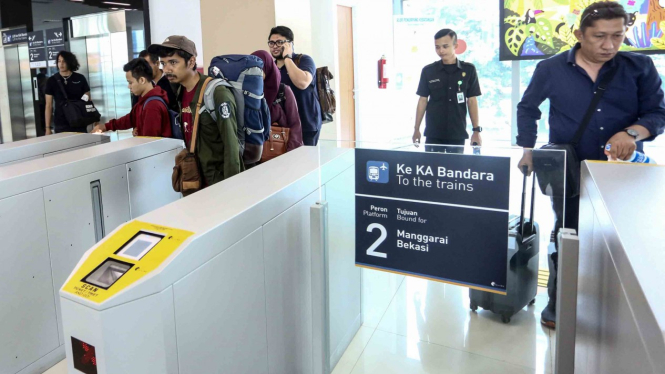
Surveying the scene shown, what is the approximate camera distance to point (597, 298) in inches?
42.1

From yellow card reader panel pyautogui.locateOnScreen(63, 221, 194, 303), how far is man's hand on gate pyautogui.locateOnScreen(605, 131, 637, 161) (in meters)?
1.87

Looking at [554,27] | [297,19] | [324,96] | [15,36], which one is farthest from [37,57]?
[554,27]

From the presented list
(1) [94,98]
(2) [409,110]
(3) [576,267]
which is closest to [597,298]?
(3) [576,267]

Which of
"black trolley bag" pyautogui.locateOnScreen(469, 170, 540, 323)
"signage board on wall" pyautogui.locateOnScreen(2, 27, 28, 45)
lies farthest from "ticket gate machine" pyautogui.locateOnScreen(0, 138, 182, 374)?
"signage board on wall" pyautogui.locateOnScreen(2, 27, 28, 45)

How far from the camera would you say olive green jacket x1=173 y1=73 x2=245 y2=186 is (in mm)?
2326

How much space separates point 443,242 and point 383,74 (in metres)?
6.42

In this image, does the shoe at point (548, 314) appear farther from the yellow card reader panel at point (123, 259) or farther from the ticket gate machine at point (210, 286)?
the yellow card reader panel at point (123, 259)

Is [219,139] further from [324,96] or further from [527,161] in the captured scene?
[324,96]

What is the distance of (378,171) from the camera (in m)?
1.70

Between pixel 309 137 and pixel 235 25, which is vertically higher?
pixel 235 25

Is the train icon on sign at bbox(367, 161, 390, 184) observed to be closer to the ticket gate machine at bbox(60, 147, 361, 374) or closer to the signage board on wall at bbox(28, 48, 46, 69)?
the ticket gate machine at bbox(60, 147, 361, 374)

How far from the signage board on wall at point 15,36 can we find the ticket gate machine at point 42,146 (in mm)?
5123

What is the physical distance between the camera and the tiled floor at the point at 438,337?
1889 mm

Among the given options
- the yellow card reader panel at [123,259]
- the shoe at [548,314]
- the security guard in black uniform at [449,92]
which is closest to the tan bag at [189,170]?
the yellow card reader panel at [123,259]
